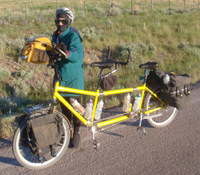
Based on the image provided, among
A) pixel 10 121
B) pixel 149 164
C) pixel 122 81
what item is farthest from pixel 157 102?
pixel 122 81

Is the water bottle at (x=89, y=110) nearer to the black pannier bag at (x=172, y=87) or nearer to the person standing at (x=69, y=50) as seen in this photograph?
the person standing at (x=69, y=50)

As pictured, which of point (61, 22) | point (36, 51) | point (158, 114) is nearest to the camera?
point (36, 51)

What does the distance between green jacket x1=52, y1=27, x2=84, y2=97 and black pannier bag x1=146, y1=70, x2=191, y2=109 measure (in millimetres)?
1380

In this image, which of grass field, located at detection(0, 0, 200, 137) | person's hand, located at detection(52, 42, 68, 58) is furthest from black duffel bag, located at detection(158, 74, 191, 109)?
grass field, located at detection(0, 0, 200, 137)

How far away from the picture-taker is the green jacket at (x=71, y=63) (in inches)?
132

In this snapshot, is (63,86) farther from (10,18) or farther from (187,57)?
(10,18)

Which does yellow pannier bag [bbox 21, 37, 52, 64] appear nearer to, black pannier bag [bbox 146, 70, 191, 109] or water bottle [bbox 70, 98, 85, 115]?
water bottle [bbox 70, 98, 85, 115]

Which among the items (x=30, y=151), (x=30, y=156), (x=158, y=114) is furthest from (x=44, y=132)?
(x=158, y=114)

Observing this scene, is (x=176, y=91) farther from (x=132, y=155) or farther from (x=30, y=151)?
(x=30, y=151)

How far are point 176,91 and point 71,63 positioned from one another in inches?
75.1

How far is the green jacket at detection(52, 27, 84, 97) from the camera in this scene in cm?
334

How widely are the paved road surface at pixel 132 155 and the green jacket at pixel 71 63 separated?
1057 millimetres

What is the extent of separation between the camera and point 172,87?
4.04 meters

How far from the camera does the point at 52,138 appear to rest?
317 centimetres
